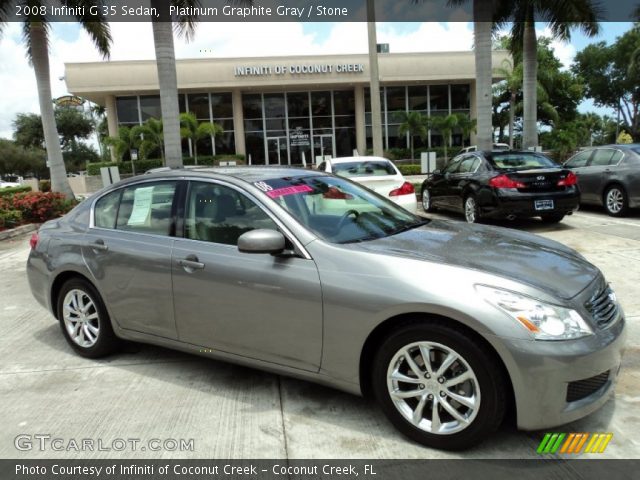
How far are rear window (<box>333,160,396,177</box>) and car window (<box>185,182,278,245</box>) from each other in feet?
19.1

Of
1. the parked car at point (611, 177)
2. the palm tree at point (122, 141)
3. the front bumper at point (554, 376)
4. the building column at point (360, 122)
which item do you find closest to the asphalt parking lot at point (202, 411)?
the front bumper at point (554, 376)

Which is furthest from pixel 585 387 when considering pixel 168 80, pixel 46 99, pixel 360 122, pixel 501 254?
pixel 360 122

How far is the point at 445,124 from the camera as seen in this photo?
28562 millimetres

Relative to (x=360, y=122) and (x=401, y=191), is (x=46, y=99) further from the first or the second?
(x=360, y=122)

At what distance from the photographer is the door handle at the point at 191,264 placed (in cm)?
345

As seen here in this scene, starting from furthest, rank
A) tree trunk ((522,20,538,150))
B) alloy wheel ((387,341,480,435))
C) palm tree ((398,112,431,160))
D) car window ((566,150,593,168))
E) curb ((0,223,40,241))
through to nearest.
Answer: palm tree ((398,112,431,160)) < tree trunk ((522,20,538,150)) < curb ((0,223,40,241)) < car window ((566,150,593,168)) < alloy wheel ((387,341,480,435))

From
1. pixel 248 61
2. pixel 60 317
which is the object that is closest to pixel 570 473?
pixel 60 317

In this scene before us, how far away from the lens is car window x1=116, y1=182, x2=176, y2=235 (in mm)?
3828

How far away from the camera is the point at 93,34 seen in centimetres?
1555

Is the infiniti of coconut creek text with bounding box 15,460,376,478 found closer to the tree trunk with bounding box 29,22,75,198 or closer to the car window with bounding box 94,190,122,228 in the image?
the car window with bounding box 94,190,122,228

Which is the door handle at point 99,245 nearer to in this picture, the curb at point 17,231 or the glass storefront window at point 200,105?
the curb at point 17,231

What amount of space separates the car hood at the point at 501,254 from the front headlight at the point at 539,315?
13 cm

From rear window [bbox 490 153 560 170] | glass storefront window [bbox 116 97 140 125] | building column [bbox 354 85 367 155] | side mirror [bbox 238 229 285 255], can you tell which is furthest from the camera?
building column [bbox 354 85 367 155]

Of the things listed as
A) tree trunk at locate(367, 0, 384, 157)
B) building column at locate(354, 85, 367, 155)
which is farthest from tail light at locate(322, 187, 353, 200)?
building column at locate(354, 85, 367, 155)
